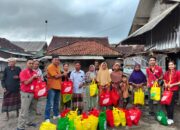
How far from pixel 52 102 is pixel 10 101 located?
4.92ft

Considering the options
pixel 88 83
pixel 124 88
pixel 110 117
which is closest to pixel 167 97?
pixel 124 88

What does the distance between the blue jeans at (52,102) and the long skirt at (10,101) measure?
128 centimetres

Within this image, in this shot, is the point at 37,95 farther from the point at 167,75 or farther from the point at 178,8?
the point at 178,8

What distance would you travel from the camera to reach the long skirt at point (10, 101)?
8039 mm

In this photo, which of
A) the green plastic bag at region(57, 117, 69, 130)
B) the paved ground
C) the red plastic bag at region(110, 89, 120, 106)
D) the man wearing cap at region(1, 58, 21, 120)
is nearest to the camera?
the green plastic bag at region(57, 117, 69, 130)

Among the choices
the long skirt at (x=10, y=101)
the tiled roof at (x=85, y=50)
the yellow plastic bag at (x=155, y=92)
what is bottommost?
the long skirt at (x=10, y=101)

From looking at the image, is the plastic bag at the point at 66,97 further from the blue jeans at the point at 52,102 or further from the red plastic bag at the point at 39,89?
the red plastic bag at the point at 39,89

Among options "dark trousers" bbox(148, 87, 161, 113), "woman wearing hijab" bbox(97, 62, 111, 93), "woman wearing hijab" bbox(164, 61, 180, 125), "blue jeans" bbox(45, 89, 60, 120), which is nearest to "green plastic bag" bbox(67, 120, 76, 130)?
"blue jeans" bbox(45, 89, 60, 120)

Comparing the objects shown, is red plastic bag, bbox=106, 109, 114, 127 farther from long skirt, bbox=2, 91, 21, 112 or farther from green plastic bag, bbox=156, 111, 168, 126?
long skirt, bbox=2, 91, 21, 112

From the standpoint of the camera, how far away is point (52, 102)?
7.39 meters

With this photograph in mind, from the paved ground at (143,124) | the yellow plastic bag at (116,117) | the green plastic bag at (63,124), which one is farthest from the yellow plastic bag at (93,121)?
the paved ground at (143,124)

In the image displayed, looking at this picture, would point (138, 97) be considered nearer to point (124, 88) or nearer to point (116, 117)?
point (124, 88)

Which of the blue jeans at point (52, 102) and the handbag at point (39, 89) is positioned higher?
the handbag at point (39, 89)

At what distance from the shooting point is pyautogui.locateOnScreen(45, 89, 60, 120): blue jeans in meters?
7.23
